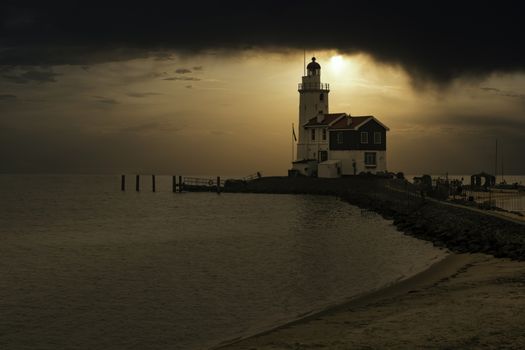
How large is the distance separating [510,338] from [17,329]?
1228cm

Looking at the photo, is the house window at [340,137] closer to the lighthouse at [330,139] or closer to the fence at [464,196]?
the lighthouse at [330,139]

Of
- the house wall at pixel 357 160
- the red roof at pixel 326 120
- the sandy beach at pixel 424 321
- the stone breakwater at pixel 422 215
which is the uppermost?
the red roof at pixel 326 120

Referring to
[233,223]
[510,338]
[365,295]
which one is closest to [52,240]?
[233,223]

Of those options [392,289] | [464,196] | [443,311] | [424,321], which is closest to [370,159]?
[464,196]

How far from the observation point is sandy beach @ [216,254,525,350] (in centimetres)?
1184

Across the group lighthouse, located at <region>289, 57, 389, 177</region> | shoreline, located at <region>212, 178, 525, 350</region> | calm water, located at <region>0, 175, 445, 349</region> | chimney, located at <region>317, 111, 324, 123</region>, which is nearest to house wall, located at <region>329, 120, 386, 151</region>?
lighthouse, located at <region>289, 57, 389, 177</region>

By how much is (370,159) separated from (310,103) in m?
12.0

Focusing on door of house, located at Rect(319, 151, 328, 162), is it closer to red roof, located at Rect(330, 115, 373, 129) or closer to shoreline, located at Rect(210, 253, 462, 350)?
red roof, located at Rect(330, 115, 373, 129)

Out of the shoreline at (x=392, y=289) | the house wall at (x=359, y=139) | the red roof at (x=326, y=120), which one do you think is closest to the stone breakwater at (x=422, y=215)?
the shoreline at (x=392, y=289)

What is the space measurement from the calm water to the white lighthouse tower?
102ft

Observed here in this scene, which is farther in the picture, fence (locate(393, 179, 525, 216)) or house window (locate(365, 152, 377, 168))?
house window (locate(365, 152, 377, 168))

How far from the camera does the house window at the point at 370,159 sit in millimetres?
73438

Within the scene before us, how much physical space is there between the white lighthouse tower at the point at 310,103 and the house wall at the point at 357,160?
Result: 5416mm

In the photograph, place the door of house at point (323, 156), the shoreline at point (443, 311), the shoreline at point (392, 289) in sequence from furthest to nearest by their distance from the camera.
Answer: the door of house at point (323, 156), the shoreline at point (392, 289), the shoreline at point (443, 311)
